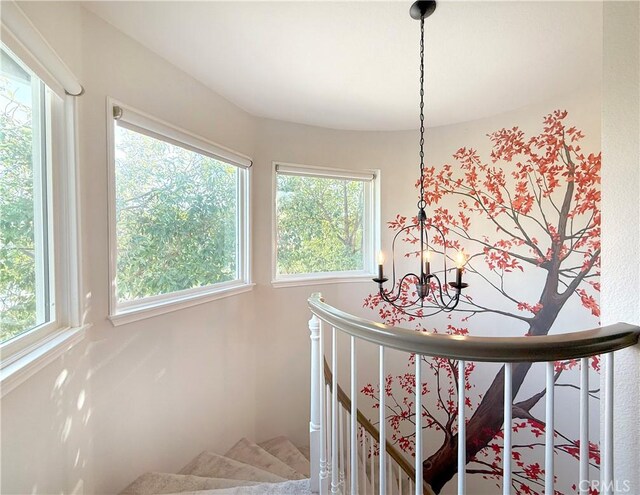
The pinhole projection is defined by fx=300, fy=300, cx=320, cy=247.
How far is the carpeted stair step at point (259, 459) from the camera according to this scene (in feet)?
7.08

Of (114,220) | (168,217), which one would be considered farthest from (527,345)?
(168,217)

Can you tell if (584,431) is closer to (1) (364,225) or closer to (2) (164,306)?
(2) (164,306)

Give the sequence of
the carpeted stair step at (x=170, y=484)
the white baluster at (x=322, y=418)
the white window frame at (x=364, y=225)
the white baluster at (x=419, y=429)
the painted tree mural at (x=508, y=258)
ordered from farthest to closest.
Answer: the white window frame at (x=364, y=225) → the painted tree mural at (x=508, y=258) → the carpeted stair step at (x=170, y=484) → the white baluster at (x=322, y=418) → the white baluster at (x=419, y=429)

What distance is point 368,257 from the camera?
3.20 m

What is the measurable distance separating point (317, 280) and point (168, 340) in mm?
1439

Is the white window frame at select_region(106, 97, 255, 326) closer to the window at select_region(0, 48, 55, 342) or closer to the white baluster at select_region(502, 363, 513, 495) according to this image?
the window at select_region(0, 48, 55, 342)

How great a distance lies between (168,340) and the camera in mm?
1932

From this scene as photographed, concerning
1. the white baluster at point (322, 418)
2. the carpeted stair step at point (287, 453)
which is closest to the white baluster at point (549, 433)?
the white baluster at point (322, 418)

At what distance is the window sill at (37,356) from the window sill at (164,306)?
0.21 metres

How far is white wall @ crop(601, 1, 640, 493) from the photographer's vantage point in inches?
35.1

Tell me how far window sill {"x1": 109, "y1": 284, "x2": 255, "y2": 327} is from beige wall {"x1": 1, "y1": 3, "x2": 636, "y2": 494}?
5 centimetres

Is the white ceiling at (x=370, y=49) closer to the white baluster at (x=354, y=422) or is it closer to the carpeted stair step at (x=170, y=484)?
the white baluster at (x=354, y=422)

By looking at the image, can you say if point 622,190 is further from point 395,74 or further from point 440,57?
point 395,74
